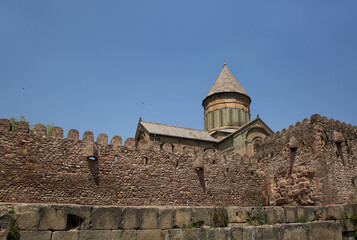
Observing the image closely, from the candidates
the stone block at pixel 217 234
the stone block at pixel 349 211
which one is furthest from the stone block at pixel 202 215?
the stone block at pixel 349 211

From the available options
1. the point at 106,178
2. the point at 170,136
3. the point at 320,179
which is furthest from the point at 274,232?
the point at 170,136

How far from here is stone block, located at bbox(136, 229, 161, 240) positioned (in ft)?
17.8

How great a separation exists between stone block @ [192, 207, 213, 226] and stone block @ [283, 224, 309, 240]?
1662mm

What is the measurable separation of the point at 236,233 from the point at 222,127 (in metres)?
21.1

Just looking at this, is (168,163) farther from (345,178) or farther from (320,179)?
(345,178)

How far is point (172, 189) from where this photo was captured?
510 inches

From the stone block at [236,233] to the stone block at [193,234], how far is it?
57 centimetres

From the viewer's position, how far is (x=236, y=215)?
6.41m

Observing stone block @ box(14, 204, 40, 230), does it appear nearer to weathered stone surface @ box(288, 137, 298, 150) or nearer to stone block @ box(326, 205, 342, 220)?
stone block @ box(326, 205, 342, 220)

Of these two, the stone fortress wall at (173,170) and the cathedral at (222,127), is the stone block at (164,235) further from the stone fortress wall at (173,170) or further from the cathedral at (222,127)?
the cathedral at (222,127)

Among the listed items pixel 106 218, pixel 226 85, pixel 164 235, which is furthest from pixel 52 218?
pixel 226 85

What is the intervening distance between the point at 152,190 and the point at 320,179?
6.31 m

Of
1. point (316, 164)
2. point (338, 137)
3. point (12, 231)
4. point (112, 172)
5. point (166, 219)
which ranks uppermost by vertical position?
point (338, 137)

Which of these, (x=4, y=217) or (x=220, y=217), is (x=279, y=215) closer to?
(x=220, y=217)
